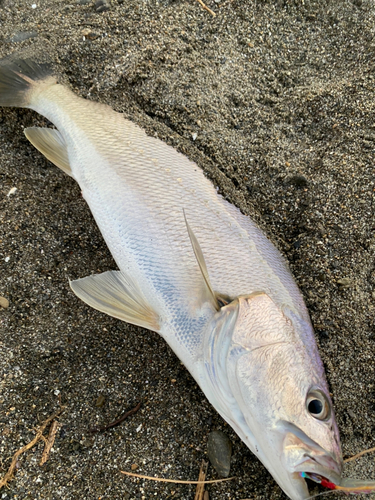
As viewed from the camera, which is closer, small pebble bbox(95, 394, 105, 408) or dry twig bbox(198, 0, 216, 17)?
small pebble bbox(95, 394, 105, 408)

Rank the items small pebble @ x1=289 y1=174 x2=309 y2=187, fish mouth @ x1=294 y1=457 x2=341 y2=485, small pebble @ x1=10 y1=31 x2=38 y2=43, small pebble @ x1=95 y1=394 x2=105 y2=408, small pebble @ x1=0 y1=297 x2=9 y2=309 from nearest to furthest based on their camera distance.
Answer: fish mouth @ x1=294 y1=457 x2=341 y2=485 < small pebble @ x1=95 y1=394 x2=105 y2=408 < small pebble @ x1=0 y1=297 x2=9 y2=309 < small pebble @ x1=289 y1=174 x2=309 y2=187 < small pebble @ x1=10 y1=31 x2=38 y2=43

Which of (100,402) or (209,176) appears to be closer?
(100,402)

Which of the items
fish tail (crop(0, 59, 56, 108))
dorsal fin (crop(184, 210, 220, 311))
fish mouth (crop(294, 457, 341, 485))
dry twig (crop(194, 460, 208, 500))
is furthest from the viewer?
fish tail (crop(0, 59, 56, 108))

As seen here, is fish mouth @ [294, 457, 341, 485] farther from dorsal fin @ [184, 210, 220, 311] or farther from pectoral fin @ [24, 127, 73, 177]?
pectoral fin @ [24, 127, 73, 177]

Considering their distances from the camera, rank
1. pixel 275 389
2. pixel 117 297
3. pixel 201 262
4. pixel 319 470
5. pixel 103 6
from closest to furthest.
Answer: pixel 319 470 < pixel 275 389 < pixel 201 262 < pixel 117 297 < pixel 103 6

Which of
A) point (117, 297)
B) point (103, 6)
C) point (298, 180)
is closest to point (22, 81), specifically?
point (103, 6)

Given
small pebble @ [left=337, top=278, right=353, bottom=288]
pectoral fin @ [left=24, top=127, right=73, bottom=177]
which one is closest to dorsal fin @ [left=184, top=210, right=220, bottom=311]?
small pebble @ [left=337, top=278, right=353, bottom=288]

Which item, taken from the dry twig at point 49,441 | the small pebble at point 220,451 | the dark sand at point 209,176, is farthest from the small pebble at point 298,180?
the dry twig at point 49,441

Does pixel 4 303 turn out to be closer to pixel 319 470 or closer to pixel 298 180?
pixel 319 470
